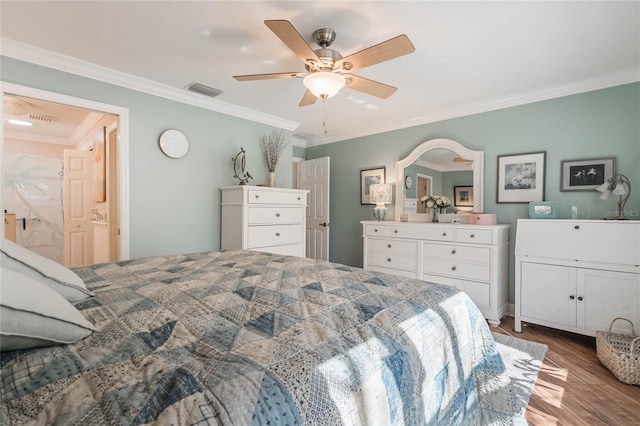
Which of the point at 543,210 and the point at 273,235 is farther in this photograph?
the point at 273,235

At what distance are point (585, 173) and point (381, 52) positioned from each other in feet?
8.11

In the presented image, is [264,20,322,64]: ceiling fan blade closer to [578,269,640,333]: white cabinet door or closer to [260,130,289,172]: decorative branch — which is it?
[260,130,289,172]: decorative branch

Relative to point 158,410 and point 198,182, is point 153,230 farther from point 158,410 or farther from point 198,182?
point 158,410

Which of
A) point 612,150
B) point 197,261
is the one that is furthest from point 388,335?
point 612,150

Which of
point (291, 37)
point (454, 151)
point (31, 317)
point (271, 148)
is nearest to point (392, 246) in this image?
point (454, 151)

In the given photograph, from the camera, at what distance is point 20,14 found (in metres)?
1.88

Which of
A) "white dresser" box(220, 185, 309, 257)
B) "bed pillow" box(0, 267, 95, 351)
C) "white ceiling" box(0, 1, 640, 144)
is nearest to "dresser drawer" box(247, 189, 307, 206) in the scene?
"white dresser" box(220, 185, 309, 257)

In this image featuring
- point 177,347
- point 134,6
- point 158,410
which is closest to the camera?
point 158,410

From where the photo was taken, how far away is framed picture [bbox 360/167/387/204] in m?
4.32

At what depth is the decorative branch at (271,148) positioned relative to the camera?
3896mm

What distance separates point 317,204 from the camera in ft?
15.9

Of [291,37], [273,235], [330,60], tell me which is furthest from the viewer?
[273,235]

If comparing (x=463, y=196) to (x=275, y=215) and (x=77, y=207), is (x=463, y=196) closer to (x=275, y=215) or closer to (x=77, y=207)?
(x=275, y=215)

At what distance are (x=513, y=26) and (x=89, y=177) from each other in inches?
213
